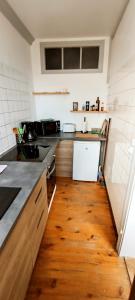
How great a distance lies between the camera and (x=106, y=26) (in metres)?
2.09

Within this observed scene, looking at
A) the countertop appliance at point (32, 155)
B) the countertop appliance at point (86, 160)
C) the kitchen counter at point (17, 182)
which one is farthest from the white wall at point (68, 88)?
the kitchen counter at point (17, 182)

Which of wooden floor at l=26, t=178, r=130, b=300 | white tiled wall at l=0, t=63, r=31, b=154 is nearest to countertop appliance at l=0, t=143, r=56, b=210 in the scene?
white tiled wall at l=0, t=63, r=31, b=154

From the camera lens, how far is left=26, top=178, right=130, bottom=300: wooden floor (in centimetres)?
119

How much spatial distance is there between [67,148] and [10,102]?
1.11 m

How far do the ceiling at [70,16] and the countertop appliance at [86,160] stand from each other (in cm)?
159

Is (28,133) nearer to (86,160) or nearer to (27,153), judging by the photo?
(27,153)

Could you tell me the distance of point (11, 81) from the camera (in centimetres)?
189

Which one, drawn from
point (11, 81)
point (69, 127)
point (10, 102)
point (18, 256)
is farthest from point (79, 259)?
point (11, 81)

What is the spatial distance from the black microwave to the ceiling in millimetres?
1299

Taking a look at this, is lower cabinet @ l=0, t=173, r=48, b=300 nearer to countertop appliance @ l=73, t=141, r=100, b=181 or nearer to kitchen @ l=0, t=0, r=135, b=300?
kitchen @ l=0, t=0, r=135, b=300

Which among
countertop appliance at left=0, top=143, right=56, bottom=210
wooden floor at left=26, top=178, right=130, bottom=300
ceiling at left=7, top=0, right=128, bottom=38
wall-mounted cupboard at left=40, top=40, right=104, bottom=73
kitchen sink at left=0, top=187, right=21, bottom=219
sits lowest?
wooden floor at left=26, top=178, right=130, bottom=300

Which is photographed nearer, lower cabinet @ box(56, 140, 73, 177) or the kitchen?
the kitchen

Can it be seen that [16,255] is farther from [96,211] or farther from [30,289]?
[96,211]

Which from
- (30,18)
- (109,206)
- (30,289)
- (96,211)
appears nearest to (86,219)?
(96,211)
